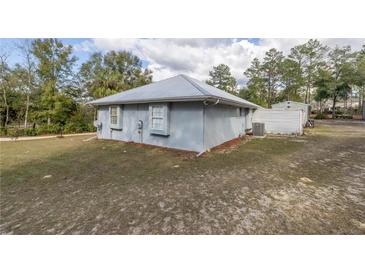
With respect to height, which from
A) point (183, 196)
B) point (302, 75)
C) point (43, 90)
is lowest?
point (183, 196)

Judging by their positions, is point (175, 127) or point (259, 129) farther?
point (259, 129)

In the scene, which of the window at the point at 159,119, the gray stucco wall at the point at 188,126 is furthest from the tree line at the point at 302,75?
the window at the point at 159,119

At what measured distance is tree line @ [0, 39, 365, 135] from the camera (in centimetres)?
1644

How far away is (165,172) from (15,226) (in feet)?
9.48

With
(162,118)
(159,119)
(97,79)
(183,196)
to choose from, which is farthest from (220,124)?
(97,79)

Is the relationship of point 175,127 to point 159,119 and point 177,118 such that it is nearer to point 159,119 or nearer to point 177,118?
point 177,118

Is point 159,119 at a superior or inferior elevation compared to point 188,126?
superior

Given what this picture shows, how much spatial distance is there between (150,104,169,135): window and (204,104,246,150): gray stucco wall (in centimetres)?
162

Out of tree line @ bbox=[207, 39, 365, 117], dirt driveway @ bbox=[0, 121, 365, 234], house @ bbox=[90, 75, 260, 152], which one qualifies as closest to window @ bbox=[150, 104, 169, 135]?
house @ bbox=[90, 75, 260, 152]

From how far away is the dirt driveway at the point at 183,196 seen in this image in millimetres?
2355

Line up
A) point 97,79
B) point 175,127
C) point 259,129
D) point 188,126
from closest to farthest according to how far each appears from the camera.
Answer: point 188,126 < point 175,127 < point 259,129 < point 97,79

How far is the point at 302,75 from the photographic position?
33188 mm

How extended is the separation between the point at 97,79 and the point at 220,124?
1899 centimetres
